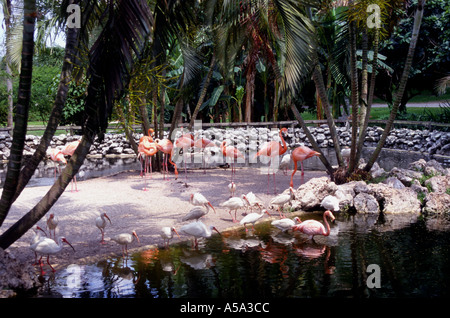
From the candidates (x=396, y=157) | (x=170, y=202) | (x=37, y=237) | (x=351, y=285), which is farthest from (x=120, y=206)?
(x=396, y=157)

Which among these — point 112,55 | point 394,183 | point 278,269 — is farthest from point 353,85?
point 112,55

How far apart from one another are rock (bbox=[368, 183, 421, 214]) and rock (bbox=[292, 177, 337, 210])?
2.94ft

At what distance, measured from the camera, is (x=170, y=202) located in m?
9.55

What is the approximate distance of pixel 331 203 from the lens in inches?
341

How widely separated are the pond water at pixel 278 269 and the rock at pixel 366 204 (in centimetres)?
134

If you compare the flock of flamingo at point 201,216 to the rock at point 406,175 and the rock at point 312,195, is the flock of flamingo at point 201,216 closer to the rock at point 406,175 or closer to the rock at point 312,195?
the rock at point 312,195

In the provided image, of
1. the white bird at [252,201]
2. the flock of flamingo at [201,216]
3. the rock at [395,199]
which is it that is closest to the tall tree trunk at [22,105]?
the flock of flamingo at [201,216]

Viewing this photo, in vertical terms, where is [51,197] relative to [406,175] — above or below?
above

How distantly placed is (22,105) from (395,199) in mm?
7141

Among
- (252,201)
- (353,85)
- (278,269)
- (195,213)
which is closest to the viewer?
(278,269)

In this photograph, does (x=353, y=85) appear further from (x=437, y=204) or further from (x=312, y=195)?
(x=437, y=204)

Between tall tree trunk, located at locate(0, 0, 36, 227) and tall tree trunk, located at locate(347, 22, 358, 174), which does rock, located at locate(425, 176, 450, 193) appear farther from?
tall tree trunk, located at locate(0, 0, 36, 227)

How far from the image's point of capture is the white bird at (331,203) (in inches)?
341

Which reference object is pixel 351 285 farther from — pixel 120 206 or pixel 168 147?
pixel 168 147
